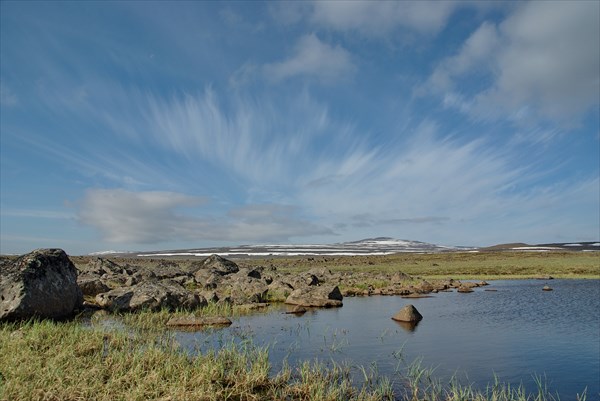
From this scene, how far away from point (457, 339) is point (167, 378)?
1421 cm

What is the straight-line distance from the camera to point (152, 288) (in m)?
26.4

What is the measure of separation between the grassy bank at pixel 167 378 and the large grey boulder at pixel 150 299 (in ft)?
32.6

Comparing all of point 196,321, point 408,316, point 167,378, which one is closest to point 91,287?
point 196,321

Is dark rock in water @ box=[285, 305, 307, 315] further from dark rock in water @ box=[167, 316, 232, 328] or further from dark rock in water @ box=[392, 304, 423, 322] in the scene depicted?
dark rock in water @ box=[392, 304, 423, 322]

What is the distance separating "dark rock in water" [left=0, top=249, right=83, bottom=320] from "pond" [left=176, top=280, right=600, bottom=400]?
6801mm

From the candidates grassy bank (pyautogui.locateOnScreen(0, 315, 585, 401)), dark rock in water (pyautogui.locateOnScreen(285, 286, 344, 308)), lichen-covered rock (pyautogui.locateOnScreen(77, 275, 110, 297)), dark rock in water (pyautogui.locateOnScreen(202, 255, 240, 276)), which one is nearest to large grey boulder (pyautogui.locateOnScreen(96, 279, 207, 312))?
lichen-covered rock (pyautogui.locateOnScreen(77, 275, 110, 297))

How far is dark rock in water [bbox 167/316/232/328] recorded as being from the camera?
72.0 ft

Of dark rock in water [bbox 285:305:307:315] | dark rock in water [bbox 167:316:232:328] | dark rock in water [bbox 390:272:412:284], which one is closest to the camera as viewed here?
dark rock in water [bbox 167:316:232:328]

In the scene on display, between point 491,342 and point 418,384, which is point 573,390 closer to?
point 418,384

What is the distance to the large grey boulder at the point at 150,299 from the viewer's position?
990 inches

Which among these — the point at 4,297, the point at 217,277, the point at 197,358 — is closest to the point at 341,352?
the point at 197,358

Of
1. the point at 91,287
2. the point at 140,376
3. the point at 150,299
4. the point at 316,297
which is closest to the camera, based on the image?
the point at 140,376

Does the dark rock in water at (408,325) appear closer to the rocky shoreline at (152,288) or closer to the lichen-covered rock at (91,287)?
the rocky shoreline at (152,288)

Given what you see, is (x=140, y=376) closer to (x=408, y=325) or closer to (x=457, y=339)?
(x=457, y=339)
